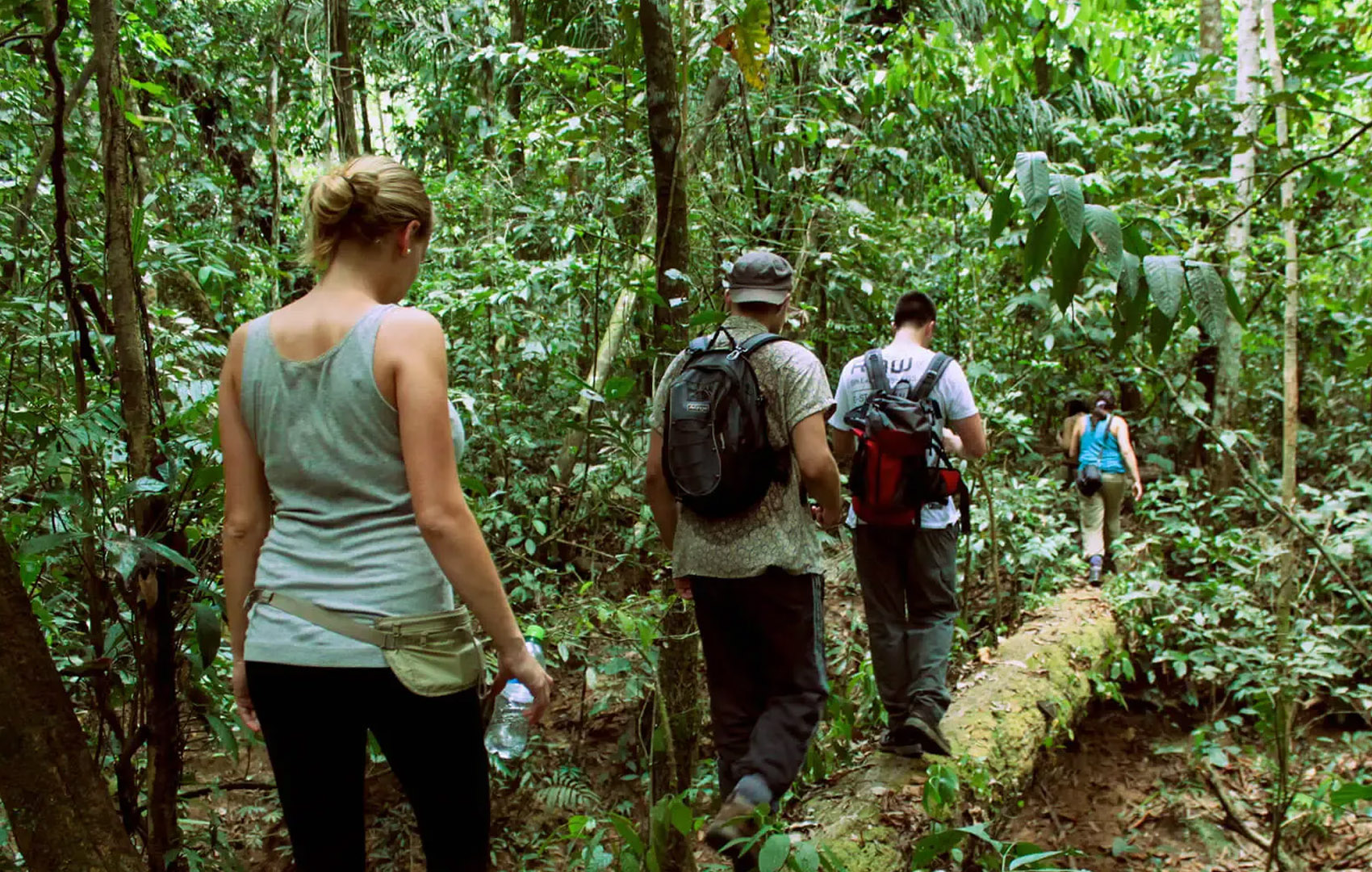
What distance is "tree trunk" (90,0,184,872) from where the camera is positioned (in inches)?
91.0

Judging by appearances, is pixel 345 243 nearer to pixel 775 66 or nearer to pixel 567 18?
pixel 775 66

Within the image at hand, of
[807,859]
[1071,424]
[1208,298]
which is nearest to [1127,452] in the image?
[1071,424]

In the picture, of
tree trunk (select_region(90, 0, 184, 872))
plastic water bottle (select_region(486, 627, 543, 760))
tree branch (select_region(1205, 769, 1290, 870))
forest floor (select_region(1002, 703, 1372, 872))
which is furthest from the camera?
forest floor (select_region(1002, 703, 1372, 872))

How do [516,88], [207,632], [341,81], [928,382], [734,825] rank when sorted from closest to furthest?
[207,632]
[734,825]
[928,382]
[341,81]
[516,88]

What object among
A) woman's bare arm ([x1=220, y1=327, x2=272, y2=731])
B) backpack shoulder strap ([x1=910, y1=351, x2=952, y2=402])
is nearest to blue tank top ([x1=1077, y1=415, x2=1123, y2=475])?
backpack shoulder strap ([x1=910, y1=351, x2=952, y2=402])

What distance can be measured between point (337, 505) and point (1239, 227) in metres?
8.24

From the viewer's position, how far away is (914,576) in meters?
3.82

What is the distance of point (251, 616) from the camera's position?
1.80 metres

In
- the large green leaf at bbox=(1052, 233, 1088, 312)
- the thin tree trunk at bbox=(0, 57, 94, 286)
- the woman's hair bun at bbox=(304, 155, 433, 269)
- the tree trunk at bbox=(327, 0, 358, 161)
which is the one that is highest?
the tree trunk at bbox=(327, 0, 358, 161)

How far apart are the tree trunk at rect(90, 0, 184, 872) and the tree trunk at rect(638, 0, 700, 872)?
1487 mm

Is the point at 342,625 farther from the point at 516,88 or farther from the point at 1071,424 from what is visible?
the point at 516,88

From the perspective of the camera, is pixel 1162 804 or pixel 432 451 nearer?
pixel 432 451

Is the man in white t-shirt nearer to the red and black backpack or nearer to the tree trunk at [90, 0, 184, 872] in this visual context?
the red and black backpack

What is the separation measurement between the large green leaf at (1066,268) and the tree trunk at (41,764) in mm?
1861
